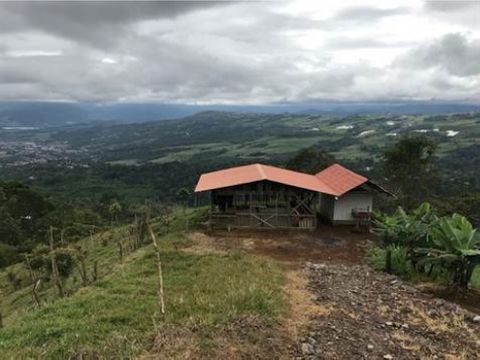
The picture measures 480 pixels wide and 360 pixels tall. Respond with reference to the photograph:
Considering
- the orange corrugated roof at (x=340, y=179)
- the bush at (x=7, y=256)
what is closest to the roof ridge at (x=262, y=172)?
the orange corrugated roof at (x=340, y=179)

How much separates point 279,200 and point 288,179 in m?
1.25

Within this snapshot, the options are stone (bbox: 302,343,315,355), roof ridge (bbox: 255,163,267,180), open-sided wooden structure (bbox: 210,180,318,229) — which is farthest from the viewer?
open-sided wooden structure (bbox: 210,180,318,229)

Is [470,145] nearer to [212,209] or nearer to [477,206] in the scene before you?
[477,206]

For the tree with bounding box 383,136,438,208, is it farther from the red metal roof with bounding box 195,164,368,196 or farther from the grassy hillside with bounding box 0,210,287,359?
the grassy hillside with bounding box 0,210,287,359

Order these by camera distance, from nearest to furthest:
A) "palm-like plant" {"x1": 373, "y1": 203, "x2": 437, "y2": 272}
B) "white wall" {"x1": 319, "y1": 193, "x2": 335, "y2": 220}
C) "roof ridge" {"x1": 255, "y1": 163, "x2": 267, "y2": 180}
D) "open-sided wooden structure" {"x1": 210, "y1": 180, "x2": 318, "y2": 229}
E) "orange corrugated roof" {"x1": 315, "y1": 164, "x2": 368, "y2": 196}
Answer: "palm-like plant" {"x1": 373, "y1": 203, "x2": 437, "y2": 272} → "roof ridge" {"x1": 255, "y1": 163, "x2": 267, "y2": 180} → "open-sided wooden structure" {"x1": 210, "y1": 180, "x2": 318, "y2": 229} → "orange corrugated roof" {"x1": 315, "y1": 164, "x2": 368, "y2": 196} → "white wall" {"x1": 319, "y1": 193, "x2": 335, "y2": 220}

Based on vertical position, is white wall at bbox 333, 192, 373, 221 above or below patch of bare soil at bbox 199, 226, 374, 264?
above

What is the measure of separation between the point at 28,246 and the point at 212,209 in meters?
30.1

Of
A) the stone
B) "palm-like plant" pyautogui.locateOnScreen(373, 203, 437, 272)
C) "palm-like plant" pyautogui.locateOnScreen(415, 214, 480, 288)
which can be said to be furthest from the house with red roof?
the stone

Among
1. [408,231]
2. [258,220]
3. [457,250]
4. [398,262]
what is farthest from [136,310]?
[258,220]

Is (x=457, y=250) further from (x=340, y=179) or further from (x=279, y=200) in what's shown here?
(x=340, y=179)

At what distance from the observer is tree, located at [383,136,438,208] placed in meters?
38.5

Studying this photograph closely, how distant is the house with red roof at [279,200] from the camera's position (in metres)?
23.2

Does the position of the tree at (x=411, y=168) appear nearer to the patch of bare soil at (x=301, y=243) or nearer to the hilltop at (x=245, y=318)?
the patch of bare soil at (x=301, y=243)

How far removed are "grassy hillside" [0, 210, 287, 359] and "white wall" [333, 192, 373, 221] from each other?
9.65 meters
